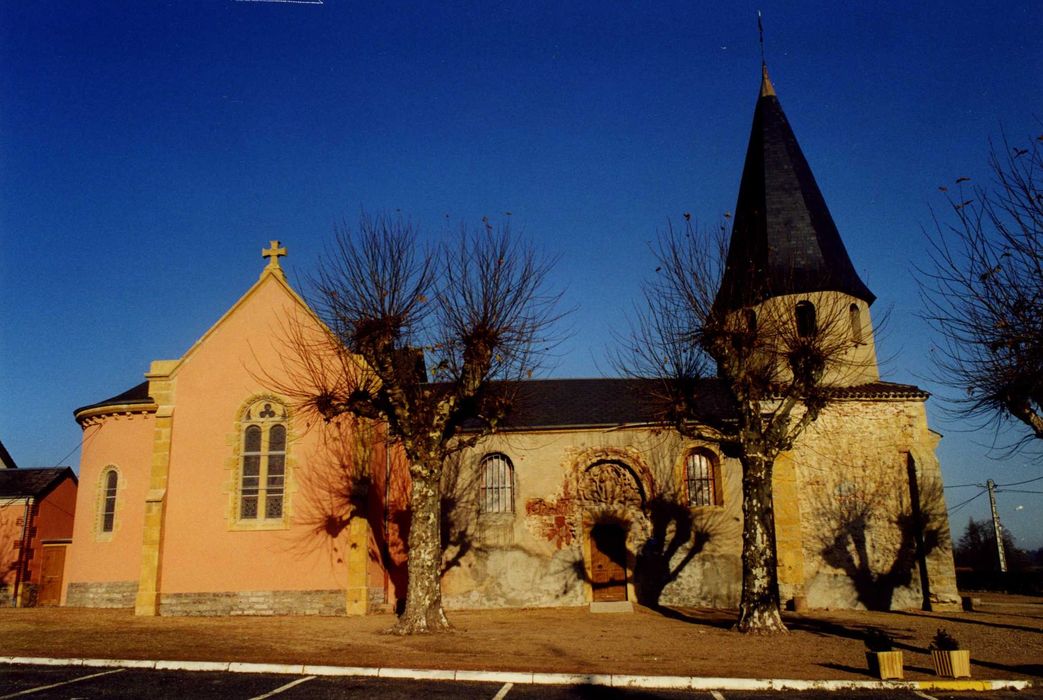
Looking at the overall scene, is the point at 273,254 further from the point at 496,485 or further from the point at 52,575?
the point at 52,575

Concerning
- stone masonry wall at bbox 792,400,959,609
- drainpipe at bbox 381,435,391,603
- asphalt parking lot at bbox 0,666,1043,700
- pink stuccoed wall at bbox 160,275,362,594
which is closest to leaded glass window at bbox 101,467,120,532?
pink stuccoed wall at bbox 160,275,362,594

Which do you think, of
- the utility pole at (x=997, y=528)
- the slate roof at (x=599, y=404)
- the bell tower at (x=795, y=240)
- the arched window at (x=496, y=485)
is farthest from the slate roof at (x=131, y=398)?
the utility pole at (x=997, y=528)

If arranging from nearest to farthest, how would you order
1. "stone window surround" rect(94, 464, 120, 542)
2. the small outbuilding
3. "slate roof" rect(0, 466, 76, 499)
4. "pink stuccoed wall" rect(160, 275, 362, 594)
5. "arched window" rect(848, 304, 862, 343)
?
"pink stuccoed wall" rect(160, 275, 362, 594) < "stone window surround" rect(94, 464, 120, 542) < "arched window" rect(848, 304, 862, 343) < the small outbuilding < "slate roof" rect(0, 466, 76, 499)

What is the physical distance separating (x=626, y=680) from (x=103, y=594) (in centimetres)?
1491

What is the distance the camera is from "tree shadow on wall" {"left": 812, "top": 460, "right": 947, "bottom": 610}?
1956 cm

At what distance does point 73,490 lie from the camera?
2761 cm

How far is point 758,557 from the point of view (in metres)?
13.9

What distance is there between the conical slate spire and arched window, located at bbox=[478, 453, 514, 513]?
875 cm

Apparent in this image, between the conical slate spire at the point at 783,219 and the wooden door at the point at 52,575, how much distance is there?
23.0 m

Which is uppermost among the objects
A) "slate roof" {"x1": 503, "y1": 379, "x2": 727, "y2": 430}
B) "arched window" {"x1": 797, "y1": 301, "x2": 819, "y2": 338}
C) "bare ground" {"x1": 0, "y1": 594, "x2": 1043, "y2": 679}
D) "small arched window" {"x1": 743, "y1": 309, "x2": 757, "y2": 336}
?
"arched window" {"x1": 797, "y1": 301, "x2": 819, "y2": 338}

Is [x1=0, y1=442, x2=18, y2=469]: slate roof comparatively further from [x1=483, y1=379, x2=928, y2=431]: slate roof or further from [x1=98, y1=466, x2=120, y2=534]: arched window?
[x1=483, y1=379, x2=928, y2=431]: slate roof

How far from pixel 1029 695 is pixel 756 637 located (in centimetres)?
498

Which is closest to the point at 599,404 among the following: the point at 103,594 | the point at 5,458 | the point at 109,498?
the point at 109,498

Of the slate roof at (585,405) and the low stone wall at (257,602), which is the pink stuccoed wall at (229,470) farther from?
the slate roof at (585,405)
